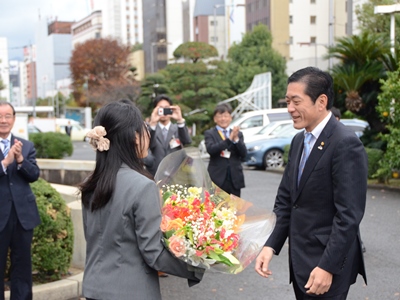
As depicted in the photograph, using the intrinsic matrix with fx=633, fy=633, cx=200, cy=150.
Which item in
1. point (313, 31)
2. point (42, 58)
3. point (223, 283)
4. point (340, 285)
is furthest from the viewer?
point (42, 58)

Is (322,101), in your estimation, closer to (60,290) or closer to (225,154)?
(60,290)

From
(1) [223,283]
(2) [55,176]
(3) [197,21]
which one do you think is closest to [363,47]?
(2) [55,176]

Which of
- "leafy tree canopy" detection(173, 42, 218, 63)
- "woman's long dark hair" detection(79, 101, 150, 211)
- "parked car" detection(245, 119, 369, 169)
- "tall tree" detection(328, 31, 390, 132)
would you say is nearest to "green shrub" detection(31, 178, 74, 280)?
"woman's long dark hair" detection(79, 101, 150, 211)

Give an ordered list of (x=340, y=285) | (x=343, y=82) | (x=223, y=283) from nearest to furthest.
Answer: (x=340, y=285), (x=223, y=283), (x=343, y=82)

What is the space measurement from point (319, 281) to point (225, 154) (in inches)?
179

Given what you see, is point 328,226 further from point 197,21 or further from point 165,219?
point 197,21

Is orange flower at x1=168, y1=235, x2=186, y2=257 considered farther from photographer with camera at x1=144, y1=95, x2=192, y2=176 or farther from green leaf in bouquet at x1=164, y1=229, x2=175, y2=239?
photographer with camera at x1=144, y1=95, x2=192, y2=176

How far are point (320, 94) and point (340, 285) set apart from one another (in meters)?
1.05

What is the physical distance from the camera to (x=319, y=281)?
332 centimetres

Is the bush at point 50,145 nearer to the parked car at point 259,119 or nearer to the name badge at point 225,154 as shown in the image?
the parked car at point 259,119

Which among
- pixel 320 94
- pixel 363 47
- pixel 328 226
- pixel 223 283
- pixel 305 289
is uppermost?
pixel 363 47

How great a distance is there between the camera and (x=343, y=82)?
1492 centimetres

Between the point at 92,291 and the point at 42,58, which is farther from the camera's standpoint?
the point at 42,58

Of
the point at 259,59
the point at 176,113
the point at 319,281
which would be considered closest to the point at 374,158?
the point at 176,113
